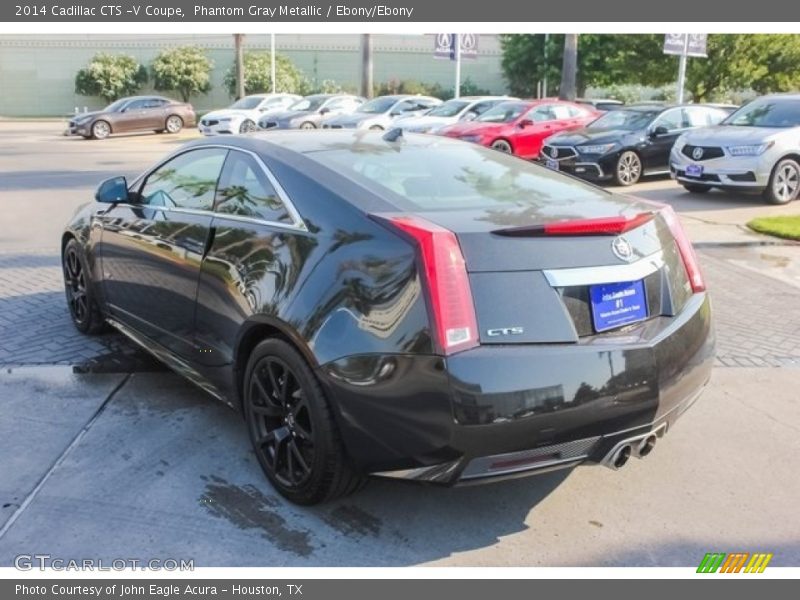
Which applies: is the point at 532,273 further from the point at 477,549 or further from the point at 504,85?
the point at 504,85

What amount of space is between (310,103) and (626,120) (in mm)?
14419

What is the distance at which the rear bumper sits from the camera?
109 inches

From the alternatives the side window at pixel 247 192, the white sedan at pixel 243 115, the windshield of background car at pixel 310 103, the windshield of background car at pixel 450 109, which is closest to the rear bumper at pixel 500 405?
the side window at pixel 247 192

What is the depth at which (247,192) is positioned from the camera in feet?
12.7

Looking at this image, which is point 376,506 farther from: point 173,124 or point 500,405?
point 173,124

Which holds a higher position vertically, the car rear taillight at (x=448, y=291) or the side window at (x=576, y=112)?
the side window at (x=576, y=112)

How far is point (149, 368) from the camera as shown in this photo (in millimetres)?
5055

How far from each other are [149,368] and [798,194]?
11433 millimetres

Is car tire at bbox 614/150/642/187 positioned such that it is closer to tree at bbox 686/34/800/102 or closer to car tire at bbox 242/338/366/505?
car tire at bbox 242/338/366/505

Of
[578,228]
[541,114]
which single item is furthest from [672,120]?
[578,228]

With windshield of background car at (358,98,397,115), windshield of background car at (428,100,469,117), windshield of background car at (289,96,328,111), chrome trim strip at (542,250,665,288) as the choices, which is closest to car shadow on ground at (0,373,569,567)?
chrome trim strip at (542,250,665,288)

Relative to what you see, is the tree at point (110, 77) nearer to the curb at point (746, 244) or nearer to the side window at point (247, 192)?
the curb at point (746, 244)

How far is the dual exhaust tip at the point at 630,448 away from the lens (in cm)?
308

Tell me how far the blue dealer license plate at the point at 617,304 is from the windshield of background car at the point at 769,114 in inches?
428
